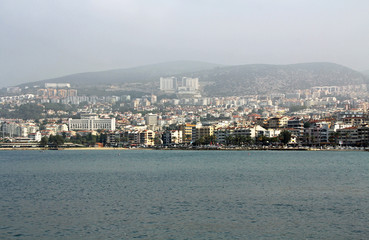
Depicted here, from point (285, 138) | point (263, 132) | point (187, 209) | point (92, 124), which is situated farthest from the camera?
point (92, 124)

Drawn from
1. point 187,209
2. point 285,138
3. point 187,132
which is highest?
point 187,132

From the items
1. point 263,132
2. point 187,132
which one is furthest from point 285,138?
point 187,132

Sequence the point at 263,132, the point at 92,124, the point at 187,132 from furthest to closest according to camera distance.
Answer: the point at 92,124, the point at 187,132, the point at 263,132

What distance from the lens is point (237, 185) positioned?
71.3 feet

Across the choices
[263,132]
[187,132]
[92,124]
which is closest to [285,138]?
[263,132]

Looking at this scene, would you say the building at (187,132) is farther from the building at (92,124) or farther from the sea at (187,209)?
the sea at (187,209)

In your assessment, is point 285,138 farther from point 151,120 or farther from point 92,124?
point 151,120

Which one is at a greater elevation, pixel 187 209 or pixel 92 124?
pixel 92 124

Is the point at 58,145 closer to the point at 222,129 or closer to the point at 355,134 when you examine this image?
the point at 222,129

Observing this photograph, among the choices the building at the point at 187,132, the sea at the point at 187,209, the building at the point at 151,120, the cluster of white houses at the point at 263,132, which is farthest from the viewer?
the building at the point at 151,120

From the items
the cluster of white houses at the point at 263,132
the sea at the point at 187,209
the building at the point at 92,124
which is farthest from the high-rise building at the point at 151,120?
the sea at the point at 187,209

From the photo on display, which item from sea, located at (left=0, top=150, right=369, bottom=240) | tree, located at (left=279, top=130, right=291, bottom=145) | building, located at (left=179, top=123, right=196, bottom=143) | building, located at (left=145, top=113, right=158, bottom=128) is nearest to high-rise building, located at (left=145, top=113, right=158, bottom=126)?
building, located at (left=145, top=113, right=158, bottom=128)

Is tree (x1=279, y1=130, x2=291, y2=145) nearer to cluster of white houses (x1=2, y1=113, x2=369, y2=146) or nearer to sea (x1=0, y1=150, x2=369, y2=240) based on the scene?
cluster of white houses (x1=2, y1=113, x2=369, y2=146)

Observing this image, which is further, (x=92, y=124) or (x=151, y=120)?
(x=151, y=120)
